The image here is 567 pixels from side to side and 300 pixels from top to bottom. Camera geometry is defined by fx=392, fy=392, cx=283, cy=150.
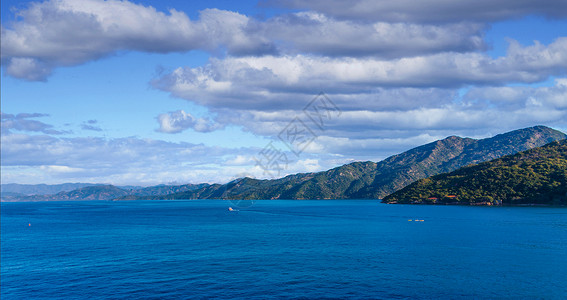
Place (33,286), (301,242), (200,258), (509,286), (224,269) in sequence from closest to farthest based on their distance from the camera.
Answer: (509,286) < (33,286) < (224,269) < (200,258) < (301,242)

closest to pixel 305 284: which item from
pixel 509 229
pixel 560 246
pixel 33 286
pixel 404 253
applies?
pixel 404 253

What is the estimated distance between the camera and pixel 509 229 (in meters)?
172

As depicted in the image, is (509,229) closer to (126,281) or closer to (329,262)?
(329,262)

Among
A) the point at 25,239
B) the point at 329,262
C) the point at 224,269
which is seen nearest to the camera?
the point at 224,269

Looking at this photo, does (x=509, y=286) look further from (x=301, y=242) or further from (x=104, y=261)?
(x=104, y=261)

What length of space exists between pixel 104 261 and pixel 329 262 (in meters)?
62.8

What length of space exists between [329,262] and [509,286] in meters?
41.8

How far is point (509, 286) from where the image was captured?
79.8 m

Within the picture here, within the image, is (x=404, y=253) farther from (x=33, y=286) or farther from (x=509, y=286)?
(x=33, y=286)

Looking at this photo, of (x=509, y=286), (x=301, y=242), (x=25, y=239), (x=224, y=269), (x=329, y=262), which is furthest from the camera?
(x=25, y=239)

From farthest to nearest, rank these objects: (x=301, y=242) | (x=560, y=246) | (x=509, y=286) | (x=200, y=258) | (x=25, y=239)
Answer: (x=25, y=239) → (x=301, y=242) → (x=560, y=246) → (x=200, y=258) → (x=509, y=286)

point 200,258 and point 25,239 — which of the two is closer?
point 200,258

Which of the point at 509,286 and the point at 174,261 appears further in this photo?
the point at 174,261

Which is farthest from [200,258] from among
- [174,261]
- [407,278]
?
[407,278]
